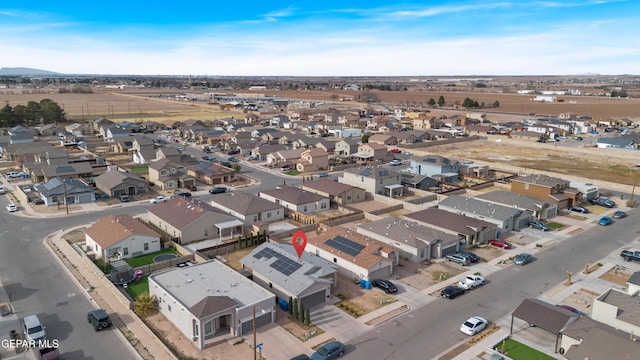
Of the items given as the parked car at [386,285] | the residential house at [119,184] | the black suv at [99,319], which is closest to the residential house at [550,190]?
the parked car at [386,285]

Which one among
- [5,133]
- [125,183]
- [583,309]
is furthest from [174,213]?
[5,133]

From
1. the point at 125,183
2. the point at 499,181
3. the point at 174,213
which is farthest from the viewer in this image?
the point at 499,181

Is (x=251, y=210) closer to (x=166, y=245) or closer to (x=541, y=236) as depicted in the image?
(x=166, y=245)

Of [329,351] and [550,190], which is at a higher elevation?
[550,190]

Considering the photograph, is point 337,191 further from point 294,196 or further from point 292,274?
point 292,274

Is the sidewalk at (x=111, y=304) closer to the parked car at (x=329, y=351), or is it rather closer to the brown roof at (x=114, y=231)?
the brown roof at (x=114, y=231)

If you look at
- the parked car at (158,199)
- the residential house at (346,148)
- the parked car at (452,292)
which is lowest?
the parked car at (452,292)

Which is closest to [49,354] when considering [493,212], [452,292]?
[452,292]
